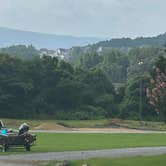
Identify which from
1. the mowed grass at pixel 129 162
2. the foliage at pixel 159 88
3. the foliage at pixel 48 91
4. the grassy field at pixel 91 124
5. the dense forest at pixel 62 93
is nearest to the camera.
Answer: the foliage at pixel 159 88

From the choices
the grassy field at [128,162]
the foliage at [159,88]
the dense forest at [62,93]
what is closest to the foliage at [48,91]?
the dense forest at [62,93]

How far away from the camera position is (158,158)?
23.8 m

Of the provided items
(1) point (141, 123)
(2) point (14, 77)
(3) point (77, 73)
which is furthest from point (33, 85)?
(1) point (141, 123)

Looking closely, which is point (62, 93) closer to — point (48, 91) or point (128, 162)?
point (48, 91)

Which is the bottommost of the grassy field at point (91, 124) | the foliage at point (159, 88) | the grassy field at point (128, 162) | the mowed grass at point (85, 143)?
the grassy field at point (91, 124)

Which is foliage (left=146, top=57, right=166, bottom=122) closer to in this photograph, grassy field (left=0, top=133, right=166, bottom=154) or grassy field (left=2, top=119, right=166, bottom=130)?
grassy field (left=0, top=133, right=166, bottom=154)

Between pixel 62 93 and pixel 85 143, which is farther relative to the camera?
pixel 62 93

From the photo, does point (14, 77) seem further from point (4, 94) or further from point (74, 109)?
point (74, 109)

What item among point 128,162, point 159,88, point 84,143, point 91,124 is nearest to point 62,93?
point 91,124

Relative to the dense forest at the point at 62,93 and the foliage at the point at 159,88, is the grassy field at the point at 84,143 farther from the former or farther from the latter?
the dense forest at the point at 62,93

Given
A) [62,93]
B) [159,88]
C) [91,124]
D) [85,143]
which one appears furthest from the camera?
[62,93]

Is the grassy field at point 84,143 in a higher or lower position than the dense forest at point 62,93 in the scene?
lower

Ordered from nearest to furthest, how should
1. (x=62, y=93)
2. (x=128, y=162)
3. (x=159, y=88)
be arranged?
(x=159, y=88)
(x=128, y=162)
(x=62, y=93)

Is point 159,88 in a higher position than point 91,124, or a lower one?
higher
